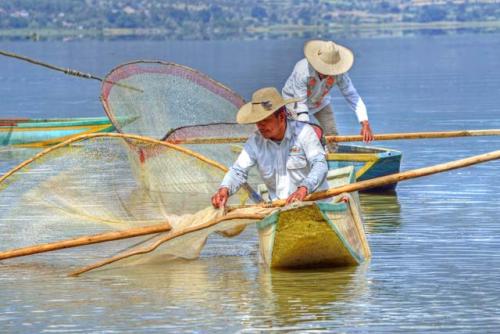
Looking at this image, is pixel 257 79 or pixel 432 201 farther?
pixel 257 79

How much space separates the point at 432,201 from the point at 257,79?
38886mm

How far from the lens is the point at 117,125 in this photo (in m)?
18.6

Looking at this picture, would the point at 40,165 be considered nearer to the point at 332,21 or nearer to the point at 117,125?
the point at 117,125

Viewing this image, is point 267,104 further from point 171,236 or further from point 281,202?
point 171,236

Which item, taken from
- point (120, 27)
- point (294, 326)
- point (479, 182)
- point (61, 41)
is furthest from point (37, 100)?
point (120, 27)

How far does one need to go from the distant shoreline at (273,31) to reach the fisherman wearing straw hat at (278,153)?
155m

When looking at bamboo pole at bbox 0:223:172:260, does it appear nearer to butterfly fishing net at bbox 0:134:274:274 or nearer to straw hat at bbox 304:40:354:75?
butterfly fishing net at bbox 0:134:274:274

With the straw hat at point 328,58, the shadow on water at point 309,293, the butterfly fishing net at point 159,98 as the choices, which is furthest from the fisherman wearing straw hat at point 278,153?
the butterfly fishing net at point 159,98

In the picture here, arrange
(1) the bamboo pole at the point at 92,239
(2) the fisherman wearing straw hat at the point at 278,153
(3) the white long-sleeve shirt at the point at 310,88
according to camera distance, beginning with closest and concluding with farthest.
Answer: (2) the fisherman wearing straw hat at the point at 278,153
(1) the bamboo pole at the point at 92,239
(3) the white long-sleeve shirt at the point at 310,88

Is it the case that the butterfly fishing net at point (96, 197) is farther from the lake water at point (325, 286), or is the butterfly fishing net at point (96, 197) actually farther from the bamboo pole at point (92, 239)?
the lake water at point (325, 286)

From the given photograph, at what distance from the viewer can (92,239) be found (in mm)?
14195

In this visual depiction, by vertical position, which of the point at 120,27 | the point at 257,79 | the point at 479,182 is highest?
the point at 479,182

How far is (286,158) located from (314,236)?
0.69m

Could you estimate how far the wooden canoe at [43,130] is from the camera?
85.6ft
